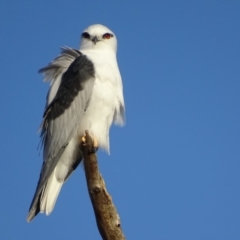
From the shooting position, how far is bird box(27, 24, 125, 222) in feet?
22.9

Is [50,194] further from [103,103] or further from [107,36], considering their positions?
[107,36]

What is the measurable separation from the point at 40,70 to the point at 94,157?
2214 millimetres

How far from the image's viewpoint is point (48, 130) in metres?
7.26

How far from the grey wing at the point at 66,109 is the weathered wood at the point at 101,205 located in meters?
1.36

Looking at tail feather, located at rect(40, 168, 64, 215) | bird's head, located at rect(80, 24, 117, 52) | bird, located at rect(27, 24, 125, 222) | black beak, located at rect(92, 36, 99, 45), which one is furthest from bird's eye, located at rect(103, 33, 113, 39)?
tail feather, located at rect(40, 168, 64, 215)

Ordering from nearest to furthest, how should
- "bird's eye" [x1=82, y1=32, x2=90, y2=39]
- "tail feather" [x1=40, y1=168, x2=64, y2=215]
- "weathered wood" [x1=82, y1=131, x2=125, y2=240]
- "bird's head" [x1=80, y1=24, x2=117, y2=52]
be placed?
"weathered wood" [x1=82, y1=131, x2=125, y2=240], "tail feather" [x1=40, y1=168, x2=64, y2=215], "bird's head" [x1=80, y1=24, x2=117, y2=52], "bird's eye" [x1=82, y1=32, x2=90, y2=39]

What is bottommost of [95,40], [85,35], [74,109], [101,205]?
[101,205]

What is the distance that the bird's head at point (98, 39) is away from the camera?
8.37 meters

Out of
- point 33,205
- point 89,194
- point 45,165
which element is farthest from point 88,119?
point 89,194

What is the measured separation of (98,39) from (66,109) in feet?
5.54

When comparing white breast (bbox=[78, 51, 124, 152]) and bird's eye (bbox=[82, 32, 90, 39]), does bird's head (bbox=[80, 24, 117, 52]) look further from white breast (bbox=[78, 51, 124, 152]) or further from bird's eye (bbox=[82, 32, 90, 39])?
white breast (bbox=[78, 51, 124, 152])

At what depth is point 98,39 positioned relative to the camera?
27.6 ft

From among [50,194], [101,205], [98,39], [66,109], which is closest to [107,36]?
[98,39]

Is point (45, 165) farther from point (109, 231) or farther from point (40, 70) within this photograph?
point (109, 231)
